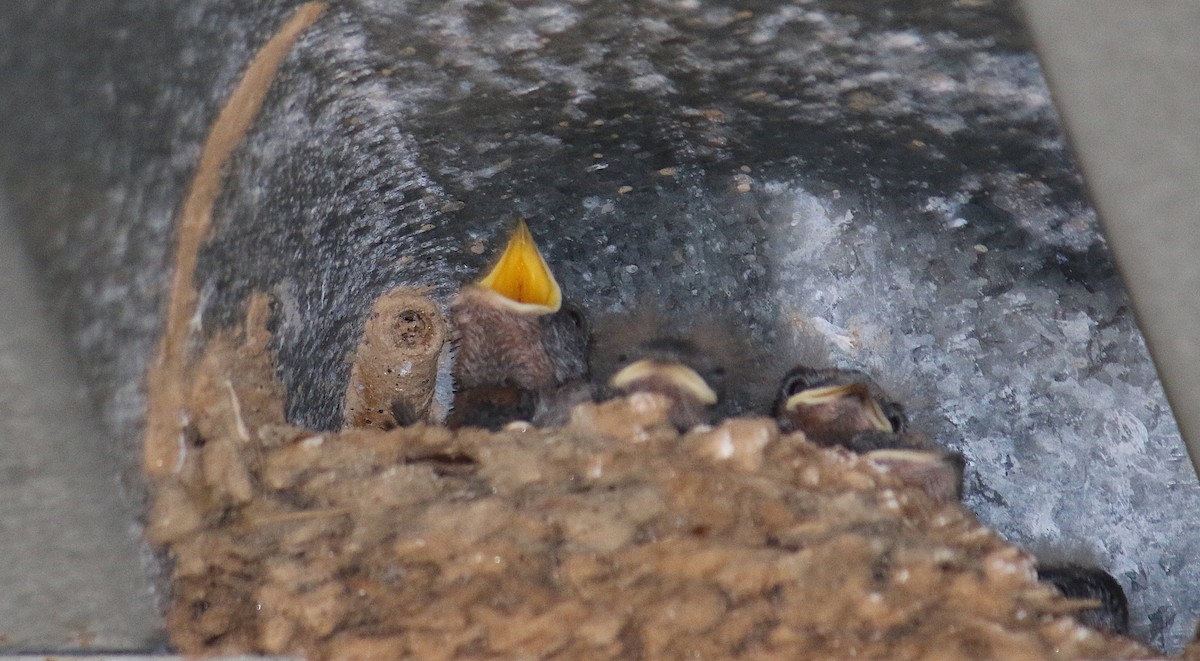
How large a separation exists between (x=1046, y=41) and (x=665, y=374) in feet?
2.62

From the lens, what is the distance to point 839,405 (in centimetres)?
136

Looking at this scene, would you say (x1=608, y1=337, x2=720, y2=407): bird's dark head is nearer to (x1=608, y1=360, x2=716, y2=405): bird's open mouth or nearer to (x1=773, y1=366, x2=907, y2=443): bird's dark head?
(x1=608, y1=360, x2=716, y2=405): bird's open mouth

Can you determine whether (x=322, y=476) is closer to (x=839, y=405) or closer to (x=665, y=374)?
(x=665, y=374)

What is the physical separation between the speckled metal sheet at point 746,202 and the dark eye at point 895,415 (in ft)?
0.06

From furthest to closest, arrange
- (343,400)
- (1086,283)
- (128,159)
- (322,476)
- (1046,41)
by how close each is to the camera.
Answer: (343,400) < (1086,283) < (322,476) < (128,159) < (1046,41)

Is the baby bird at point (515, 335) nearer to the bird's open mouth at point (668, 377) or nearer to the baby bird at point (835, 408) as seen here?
the bird's open mouth at point (668, 377)

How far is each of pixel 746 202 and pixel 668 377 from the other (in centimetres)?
24

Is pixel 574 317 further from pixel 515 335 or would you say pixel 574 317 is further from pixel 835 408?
pixel 835 408

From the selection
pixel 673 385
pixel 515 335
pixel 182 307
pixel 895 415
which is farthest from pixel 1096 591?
pixel 182 307

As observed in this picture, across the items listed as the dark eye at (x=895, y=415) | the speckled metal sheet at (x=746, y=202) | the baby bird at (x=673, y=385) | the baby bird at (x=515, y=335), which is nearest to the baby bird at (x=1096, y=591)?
the speckled metal sheet at (x=746, y=202)

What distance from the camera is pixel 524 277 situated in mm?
1441

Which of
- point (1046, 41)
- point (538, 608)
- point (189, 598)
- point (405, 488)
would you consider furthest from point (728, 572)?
point (1046, 41)

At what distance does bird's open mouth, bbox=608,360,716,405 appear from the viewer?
131 centimetres

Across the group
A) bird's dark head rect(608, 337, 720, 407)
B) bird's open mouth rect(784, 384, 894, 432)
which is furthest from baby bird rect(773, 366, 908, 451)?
bird's dark head rect(608, 337, 720, 407)
